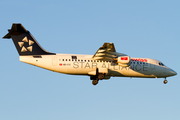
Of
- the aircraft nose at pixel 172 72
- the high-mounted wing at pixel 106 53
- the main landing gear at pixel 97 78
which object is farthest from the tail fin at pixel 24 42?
the aircraft nose at pixel 172 72

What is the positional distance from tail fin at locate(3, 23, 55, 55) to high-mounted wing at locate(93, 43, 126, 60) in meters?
5.89

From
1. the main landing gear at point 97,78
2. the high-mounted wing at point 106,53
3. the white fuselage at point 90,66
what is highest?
the high-mounted wing at point 106,53

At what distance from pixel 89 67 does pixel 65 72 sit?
9.74ft

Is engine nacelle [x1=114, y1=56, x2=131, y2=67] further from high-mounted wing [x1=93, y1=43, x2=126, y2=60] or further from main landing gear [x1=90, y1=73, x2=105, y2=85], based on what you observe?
main landing gear [x1=90, y1=73, x2=105, y2=85]

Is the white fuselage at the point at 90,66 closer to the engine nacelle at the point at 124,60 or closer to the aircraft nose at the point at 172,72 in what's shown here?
the aircraft nose at the point at 172,72

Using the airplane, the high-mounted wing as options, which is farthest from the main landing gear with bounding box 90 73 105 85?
the high-mounted wing

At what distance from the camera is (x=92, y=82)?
136 feet

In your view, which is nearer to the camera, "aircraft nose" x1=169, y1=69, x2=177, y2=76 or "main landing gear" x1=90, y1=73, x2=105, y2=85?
"main landing gear" x1=90, y1=73, x2=105, y2=85

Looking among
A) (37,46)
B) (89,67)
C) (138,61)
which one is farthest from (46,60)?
→ (138,61)

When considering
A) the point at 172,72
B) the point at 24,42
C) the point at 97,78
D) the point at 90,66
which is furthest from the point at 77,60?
the point at 172,72

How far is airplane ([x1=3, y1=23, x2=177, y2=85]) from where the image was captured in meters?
38.6

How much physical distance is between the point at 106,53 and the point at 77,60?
362cm

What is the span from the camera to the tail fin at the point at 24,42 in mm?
38312

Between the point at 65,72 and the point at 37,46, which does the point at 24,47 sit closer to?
the point at 37,46
